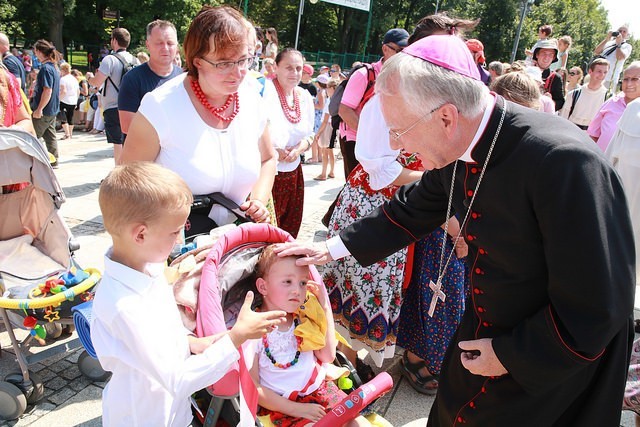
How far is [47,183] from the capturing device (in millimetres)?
3115

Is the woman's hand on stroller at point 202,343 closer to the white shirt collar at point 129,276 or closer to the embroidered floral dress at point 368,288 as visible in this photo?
the white shirt collar at point 129,276

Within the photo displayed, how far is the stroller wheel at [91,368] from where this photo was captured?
2889 mm

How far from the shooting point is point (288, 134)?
4445 millimetres

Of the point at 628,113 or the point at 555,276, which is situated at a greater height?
the point at 628,113

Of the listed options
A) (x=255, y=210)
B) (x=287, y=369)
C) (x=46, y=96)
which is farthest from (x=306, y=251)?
(x=46, y=96)

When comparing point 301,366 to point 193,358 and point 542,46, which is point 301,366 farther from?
point 542,46

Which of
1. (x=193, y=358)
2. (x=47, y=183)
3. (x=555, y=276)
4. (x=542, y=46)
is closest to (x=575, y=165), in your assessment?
A: (x=555, y=276)

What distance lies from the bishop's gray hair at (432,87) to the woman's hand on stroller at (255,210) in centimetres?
115

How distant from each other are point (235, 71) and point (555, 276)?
163cm

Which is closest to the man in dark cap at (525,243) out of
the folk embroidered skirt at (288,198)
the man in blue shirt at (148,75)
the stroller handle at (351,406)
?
the stroller handle at (351,406)

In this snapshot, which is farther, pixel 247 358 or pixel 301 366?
pixel 301 366

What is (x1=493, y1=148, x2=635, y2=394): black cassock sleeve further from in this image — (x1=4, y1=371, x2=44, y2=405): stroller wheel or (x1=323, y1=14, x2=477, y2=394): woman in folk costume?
(x1=4, y1=371, x2=44, y2=405): stroller wheel

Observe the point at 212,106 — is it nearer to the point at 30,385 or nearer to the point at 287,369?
the point at 287,369

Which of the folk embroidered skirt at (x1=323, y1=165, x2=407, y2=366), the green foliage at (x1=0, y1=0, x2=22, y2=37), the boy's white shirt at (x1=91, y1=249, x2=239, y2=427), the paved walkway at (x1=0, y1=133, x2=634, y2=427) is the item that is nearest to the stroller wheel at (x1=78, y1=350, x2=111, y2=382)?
the paved walkway at (x1=0, y1=133, x2=634, y2=427)
